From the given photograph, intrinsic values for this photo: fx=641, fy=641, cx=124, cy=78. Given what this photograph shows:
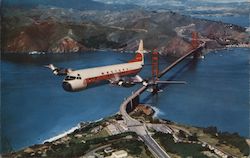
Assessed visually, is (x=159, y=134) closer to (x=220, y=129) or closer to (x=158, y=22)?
(x=220, y=129)

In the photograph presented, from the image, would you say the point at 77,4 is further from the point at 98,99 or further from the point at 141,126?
the point at 141,126

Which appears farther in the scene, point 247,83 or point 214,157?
point 247,83

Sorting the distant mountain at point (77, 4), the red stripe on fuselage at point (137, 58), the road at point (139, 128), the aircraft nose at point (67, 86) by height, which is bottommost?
the road at point (139, 128)

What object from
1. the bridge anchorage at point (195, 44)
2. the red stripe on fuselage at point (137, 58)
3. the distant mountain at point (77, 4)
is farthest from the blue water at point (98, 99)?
the distant mountain at point (77, 4)

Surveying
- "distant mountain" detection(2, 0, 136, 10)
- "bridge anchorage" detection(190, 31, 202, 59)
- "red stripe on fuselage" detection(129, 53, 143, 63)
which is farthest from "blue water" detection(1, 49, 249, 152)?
"distant mountain" detection(2, 0, 136, 10)

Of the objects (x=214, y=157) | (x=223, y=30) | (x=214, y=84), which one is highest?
(x=223, y=30)

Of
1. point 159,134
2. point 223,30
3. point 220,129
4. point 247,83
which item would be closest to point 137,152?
point 159,134

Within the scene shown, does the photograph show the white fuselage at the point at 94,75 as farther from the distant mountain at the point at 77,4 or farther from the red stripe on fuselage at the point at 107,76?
the distant mountain at the point at 77,4
